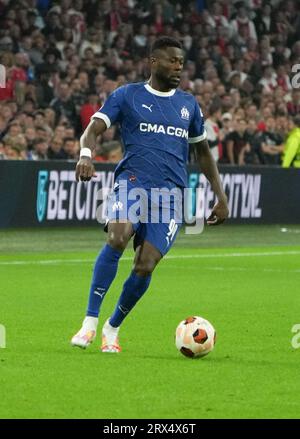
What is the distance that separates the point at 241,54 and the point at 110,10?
4.00 metres

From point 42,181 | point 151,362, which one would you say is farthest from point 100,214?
point 151,362

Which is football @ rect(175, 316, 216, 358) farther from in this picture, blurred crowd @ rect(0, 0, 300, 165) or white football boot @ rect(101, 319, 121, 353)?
blurred crowd @ rect(0, 0, 300, 165)

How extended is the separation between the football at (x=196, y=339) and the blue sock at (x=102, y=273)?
62 cm

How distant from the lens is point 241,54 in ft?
94.8

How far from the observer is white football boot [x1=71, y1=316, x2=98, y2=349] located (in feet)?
28.5

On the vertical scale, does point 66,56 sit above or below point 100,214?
above

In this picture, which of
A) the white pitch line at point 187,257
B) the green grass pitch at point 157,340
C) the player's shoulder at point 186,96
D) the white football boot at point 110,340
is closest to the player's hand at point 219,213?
the player's shoulder at point 186,96

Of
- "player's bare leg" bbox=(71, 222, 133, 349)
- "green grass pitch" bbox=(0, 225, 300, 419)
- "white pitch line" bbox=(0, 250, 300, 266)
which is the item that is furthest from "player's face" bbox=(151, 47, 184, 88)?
"white pitch line" bbox=(0, 250, 300, 266)

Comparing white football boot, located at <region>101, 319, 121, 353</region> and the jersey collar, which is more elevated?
the jersey collar

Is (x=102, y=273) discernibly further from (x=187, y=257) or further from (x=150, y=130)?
(x=187, y=257)

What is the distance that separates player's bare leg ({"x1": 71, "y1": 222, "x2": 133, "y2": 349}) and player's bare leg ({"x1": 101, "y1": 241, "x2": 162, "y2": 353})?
0.15 metres

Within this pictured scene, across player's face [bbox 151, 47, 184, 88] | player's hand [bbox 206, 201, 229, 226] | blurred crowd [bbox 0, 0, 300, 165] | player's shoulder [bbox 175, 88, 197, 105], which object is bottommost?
blurred crowd [bbox 0, 0, 300, 165]

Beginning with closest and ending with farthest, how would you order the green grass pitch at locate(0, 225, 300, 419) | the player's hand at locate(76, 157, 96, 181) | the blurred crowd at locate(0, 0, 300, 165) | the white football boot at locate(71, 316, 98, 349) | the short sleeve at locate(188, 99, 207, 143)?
1. the green grass pitch at locate(0, 225, 300, 419)
2. the player's hand at locate(76, 157, 96, 181)
3. the white football boot at locate(71, 316, 98, 349)
4. the short sleeve at locate(188, 99, 207, 143)
5. the blurred crowd at locate(0, 0, 300, 165)
